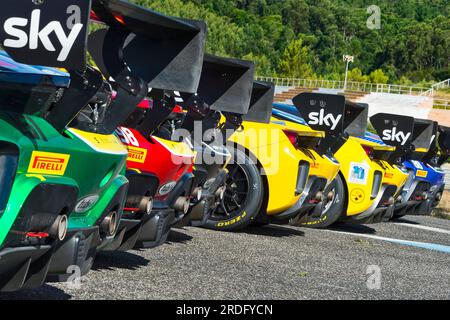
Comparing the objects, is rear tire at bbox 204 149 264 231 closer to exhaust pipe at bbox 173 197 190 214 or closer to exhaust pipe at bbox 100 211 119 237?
exhaust pipe at bbox 173 197 190 214

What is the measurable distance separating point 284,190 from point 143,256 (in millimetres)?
2628

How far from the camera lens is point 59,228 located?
14.1 ft

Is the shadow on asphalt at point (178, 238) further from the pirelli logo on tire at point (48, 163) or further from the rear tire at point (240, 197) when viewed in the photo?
the pirelli logo on tire at point (48, 163)

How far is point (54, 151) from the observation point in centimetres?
425

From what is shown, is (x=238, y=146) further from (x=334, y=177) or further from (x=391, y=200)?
(x=391, y=200)

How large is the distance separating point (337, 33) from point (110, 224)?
476 feet

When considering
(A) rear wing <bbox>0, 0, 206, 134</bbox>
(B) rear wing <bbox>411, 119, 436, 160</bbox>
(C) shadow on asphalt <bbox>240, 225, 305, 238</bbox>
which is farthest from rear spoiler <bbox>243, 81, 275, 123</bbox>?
(B) rear wing <bbox>411, 119, 436, 160</bbox>

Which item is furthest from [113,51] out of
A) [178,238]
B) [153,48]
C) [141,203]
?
[178,238]

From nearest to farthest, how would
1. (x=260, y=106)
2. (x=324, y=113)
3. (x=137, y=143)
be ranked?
(x=137, y=143) < (x=260, y=106) < (x=324, y=113)

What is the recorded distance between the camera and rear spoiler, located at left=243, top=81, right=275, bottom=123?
9164mm

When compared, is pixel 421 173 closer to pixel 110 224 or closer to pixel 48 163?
pixel 110 224

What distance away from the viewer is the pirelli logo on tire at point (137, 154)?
233 inches

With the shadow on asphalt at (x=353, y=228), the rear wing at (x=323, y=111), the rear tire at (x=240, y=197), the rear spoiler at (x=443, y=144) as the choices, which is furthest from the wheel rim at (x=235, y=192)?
the rear spoiler at (x=443, y=144)

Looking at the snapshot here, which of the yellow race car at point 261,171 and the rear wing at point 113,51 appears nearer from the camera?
the rear wing at point 113,51
